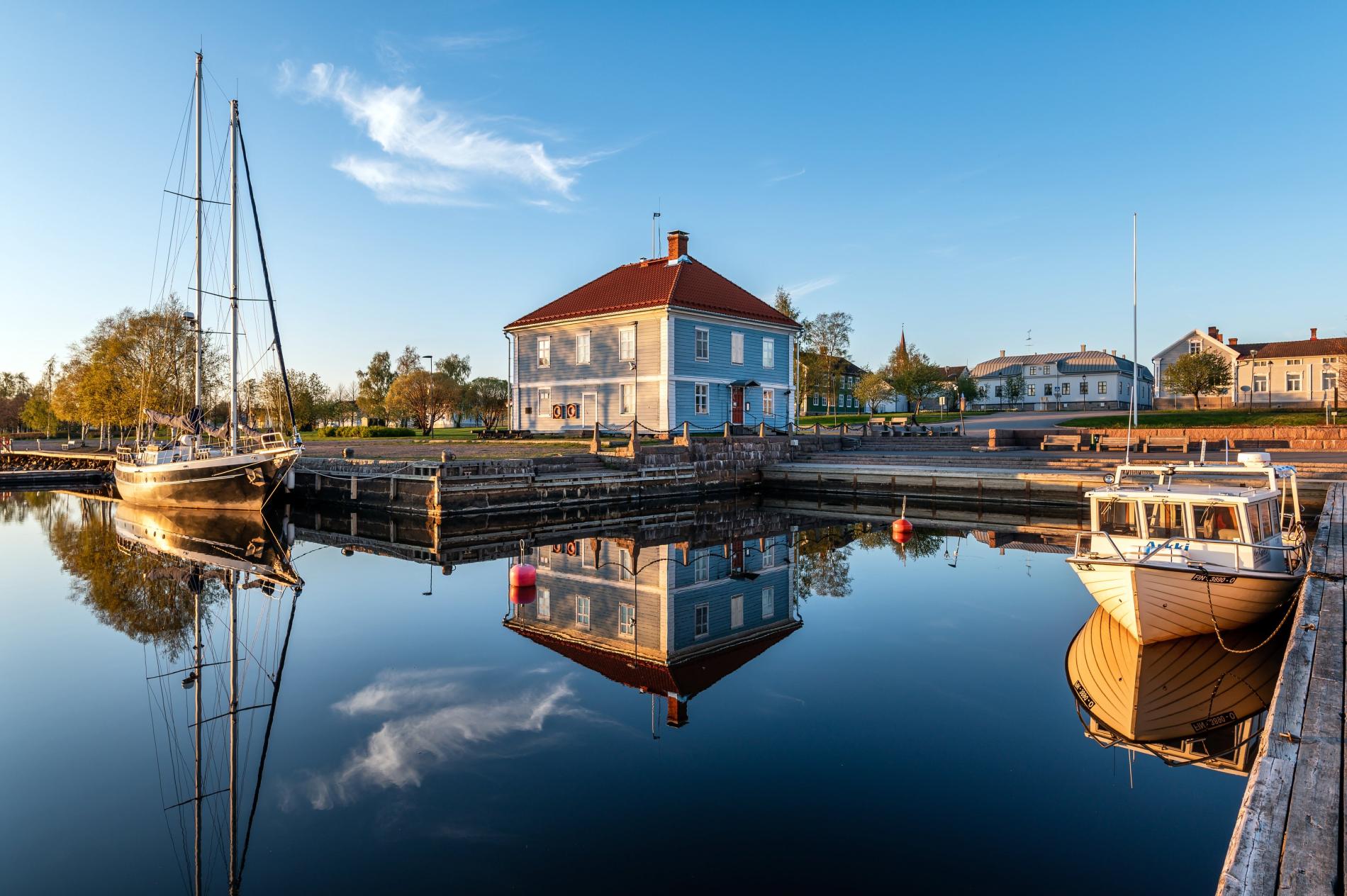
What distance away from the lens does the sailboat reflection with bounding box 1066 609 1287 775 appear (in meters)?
7.12

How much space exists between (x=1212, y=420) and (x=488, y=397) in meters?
49.7

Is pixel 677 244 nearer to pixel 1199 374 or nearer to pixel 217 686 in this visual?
pixel 217 686

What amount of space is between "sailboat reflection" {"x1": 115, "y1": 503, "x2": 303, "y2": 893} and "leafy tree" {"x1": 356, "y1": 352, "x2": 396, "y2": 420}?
43749 mm

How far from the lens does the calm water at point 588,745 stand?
5406mm

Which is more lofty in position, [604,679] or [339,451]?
[339,451]

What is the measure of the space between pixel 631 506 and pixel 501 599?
12507 mm

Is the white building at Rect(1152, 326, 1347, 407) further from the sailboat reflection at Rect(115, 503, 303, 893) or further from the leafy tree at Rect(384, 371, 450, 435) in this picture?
the sailboat reflection at Rect(115, 503, 303, 893)

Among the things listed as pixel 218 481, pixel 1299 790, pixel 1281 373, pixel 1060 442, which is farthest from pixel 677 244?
pixel 1281 373

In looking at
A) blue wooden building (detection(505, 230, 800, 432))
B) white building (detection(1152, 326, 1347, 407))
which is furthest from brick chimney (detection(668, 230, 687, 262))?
white building (detection(1152, 326, 1347, 407))

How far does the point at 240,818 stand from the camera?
6289 mm

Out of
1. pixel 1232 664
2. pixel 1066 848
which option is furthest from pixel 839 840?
pixel 1232 664

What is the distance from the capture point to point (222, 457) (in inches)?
960

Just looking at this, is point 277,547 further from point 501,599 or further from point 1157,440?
point 1157,440

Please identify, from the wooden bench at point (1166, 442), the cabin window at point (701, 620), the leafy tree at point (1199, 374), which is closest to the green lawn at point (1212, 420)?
the leafy tree at point (1199, 374)
